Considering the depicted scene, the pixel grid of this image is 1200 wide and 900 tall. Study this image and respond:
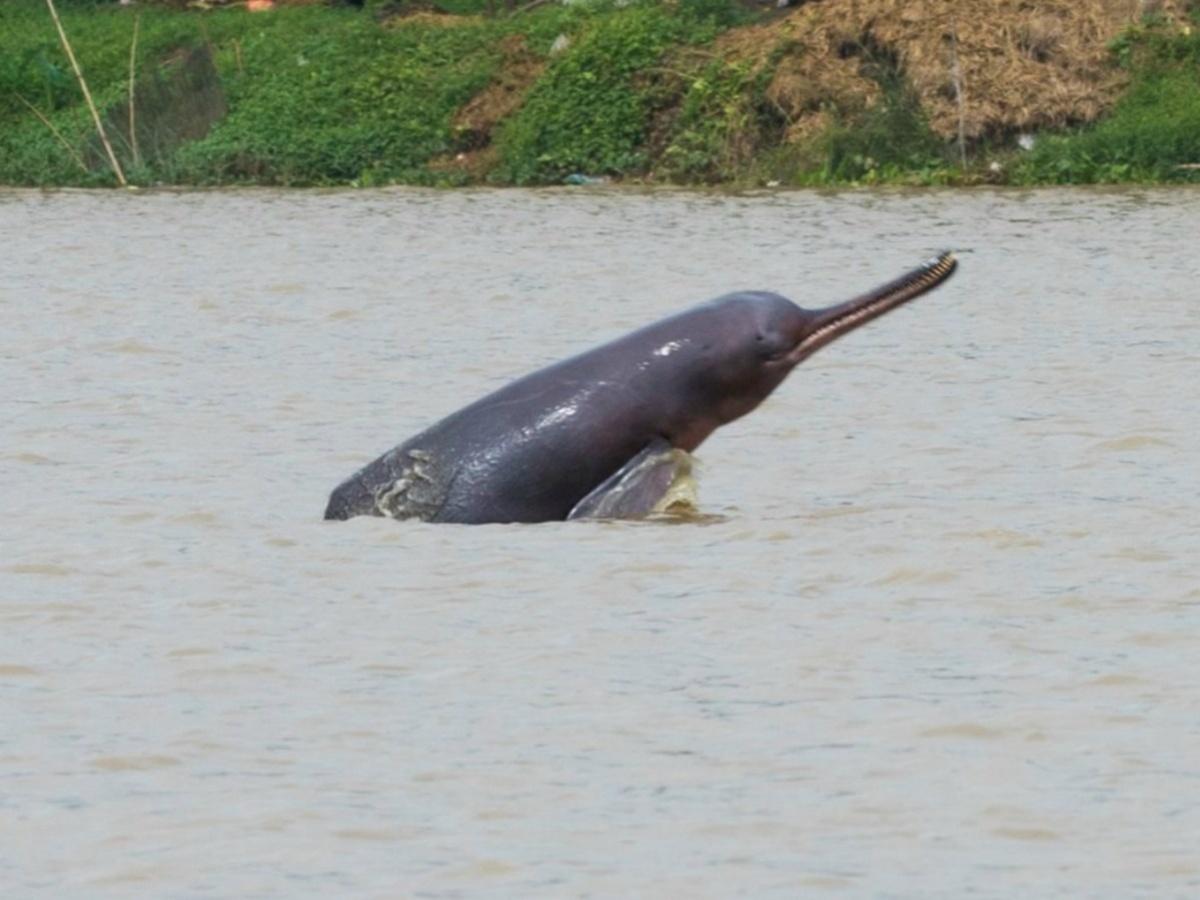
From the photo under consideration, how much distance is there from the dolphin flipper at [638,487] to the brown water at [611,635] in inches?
5.4

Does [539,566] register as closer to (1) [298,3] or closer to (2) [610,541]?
(2) [610,541]

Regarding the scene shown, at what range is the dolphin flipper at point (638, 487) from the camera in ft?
32.9

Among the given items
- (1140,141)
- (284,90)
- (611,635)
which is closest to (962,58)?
(1140,141)

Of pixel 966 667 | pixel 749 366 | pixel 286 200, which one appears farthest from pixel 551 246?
pixel 966 667

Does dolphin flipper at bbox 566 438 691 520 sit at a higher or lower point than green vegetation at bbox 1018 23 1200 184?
higher

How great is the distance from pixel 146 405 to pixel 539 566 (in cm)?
502

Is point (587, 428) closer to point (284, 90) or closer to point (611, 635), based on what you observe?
point (611, 635)

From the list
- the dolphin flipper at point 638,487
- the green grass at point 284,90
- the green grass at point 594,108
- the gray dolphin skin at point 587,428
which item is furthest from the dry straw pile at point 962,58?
the dolphin flipper at point 638,487

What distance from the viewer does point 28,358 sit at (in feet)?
52.7

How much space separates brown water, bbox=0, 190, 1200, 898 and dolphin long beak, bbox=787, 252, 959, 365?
624 mm

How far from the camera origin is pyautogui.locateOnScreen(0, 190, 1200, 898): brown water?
634cm

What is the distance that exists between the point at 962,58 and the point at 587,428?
19394mm

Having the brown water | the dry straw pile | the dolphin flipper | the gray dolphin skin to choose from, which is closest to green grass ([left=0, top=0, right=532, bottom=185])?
the dry straw pile

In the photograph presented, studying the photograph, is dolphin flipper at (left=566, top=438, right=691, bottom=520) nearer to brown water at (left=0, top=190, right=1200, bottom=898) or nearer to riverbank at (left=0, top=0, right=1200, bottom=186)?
brown water at (left=0, top=190, right=1200, bottom=898)
